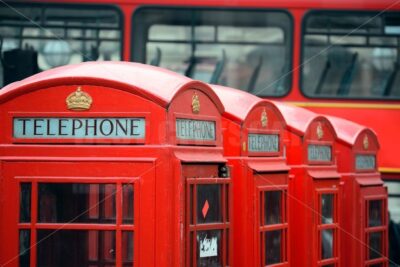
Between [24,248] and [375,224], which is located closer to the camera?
[24,248]

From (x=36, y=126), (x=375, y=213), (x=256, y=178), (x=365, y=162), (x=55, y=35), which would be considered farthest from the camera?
(x=55, y=35)

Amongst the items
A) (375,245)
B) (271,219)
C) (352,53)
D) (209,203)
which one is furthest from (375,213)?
(209,203)

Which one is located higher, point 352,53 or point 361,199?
point 352,53

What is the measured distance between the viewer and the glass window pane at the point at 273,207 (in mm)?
7207

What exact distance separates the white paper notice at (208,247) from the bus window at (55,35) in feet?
18.6

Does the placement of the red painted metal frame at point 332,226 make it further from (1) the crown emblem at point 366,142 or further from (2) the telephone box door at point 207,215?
(2) the telephone box door at point 207,215

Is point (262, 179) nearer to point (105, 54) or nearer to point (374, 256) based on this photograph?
point (374, 256)

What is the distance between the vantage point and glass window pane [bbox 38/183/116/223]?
5.64 metres

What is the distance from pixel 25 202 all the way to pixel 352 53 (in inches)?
275

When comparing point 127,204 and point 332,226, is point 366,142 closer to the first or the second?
point 332,226

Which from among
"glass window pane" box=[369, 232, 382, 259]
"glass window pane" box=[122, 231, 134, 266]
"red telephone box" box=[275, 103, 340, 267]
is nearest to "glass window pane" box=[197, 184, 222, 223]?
"glass window pane" box=[122, 231, 134, 266]

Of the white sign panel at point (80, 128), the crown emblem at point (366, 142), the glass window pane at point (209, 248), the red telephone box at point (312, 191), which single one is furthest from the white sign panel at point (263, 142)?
the crown emblem at point (366, 142)

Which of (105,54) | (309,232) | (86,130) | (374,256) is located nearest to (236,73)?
(105,54)

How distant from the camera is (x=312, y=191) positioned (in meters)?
8.00
